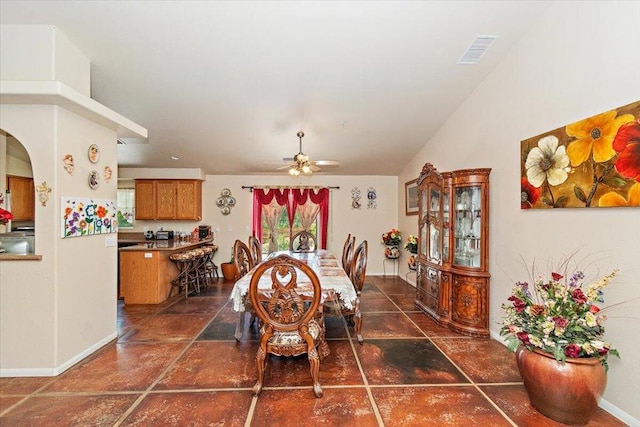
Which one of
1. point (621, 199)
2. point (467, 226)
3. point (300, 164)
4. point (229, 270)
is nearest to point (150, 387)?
point (300, 164)

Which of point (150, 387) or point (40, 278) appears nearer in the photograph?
point (150, 387)

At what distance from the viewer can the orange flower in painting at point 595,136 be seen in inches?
75.6

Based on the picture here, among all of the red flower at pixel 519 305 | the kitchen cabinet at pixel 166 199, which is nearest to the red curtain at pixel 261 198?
Answer: the kitchen cabinet at pixel 166 199

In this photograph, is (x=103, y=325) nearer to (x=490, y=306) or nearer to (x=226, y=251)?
(x=226, y=251)

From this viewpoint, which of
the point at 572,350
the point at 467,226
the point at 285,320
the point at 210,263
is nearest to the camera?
the point at 572,350

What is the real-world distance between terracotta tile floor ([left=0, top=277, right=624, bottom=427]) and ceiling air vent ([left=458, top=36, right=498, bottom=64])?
116 inches

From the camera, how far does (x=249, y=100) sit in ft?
11.9

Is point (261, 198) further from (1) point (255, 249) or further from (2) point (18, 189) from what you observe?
(2) point (18, 189)

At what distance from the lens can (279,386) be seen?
2209 mm

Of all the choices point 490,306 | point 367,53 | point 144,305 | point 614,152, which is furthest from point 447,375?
point 144,305

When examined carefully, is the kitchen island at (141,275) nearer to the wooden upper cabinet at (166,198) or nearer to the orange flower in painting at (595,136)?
the wooden upper cabinet at (166,198)

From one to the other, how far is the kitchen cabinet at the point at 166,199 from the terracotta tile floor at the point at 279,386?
9.98 feet

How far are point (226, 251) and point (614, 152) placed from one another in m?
6.09

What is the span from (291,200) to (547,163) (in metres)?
4.68
